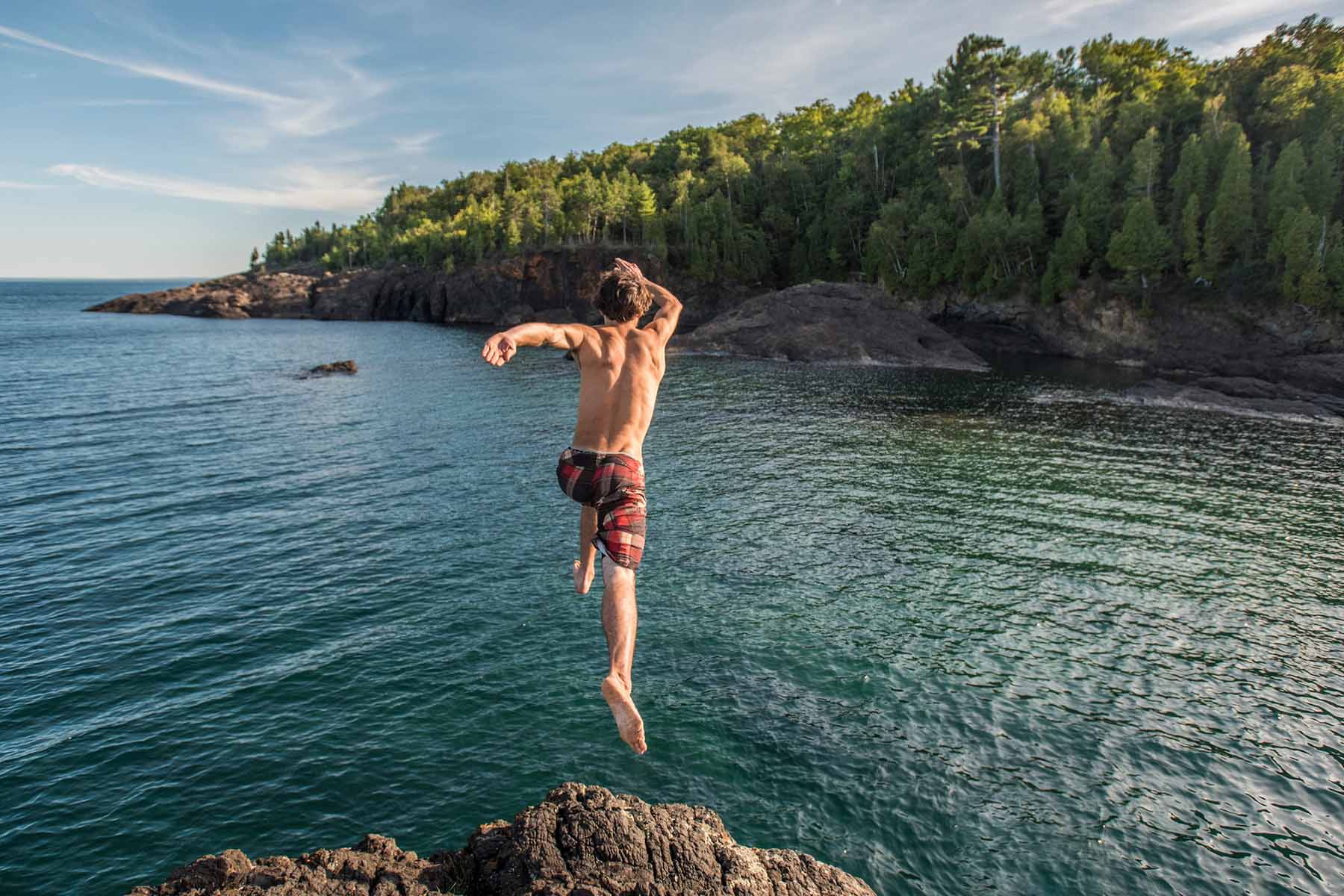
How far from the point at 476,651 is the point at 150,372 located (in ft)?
190

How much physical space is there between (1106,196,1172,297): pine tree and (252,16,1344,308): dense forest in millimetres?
170

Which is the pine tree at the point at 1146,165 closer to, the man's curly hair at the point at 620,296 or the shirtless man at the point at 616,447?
the man's curly hair at the point at 620,296

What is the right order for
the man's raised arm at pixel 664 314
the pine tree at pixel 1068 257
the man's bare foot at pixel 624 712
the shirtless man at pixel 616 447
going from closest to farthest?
1. the man's bare foot at pixel 624 712
2. the shirtless man at pixel 616 447
3. the man's raised arm at pixel 664 314
4. the pine tree at pixel 1068 257

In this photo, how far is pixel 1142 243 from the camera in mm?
60031

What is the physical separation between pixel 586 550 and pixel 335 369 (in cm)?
5979

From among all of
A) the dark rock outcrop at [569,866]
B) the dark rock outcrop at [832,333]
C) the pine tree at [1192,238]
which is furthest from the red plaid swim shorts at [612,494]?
the pine tree at [1192,238]

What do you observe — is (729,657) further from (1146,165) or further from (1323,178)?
(1146,165)

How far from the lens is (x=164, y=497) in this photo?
85.4ft

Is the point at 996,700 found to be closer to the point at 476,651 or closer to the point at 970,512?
the point at 476,651

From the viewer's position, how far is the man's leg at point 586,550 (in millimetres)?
6379

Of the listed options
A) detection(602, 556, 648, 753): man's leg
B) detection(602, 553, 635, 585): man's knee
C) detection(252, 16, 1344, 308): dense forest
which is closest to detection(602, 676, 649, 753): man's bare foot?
detection(602, 556, 648, 753): man's leg

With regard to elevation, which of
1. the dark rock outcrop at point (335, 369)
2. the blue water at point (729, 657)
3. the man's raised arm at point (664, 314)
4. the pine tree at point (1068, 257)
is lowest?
the blue water at point (729, 657)

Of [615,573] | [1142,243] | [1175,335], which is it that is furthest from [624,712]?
[1142,243]

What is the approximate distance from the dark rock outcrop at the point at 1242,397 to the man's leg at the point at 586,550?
1869 inches
